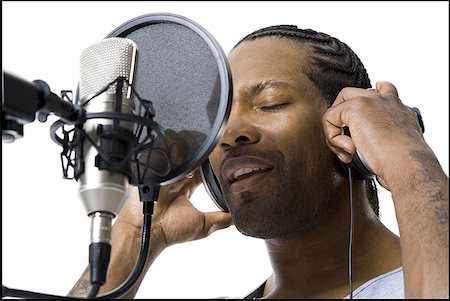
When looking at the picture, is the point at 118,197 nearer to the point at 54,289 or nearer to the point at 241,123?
the point at 241,123

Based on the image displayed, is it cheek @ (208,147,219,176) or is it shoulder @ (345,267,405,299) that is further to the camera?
cheek @ (208,147,219,176)

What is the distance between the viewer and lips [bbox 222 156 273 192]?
70.5 inches

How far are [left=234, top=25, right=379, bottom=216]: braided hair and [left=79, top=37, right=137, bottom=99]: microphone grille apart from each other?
2.55 feet

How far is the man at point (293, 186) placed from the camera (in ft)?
5.81

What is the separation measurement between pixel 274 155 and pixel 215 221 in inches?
12.4

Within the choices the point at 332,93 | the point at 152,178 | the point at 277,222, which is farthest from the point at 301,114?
the point at 152,178

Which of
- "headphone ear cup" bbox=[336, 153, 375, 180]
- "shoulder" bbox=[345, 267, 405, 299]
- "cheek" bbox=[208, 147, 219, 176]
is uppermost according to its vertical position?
"cheek" bbox=[208, 147, 219, 176]

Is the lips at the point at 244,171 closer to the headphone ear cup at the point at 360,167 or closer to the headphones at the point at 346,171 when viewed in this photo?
the headphones at the point at 346,171

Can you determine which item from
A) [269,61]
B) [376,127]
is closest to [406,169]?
[376,127]

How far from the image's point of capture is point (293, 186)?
71.5 inches

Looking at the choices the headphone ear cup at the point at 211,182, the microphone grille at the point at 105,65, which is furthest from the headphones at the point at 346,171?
the microphone grille at the point at 105,65

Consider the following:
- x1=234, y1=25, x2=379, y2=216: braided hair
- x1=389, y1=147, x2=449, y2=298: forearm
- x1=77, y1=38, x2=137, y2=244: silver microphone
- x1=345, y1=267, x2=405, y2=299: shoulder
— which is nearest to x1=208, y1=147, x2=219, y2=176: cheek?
x1=234, y1=25, x2=379, y2=216: braided hair

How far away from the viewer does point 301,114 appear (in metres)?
1.82

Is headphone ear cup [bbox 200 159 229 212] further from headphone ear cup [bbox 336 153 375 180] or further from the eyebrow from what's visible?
headphone ear cup [bbox 336 153 375 180]
